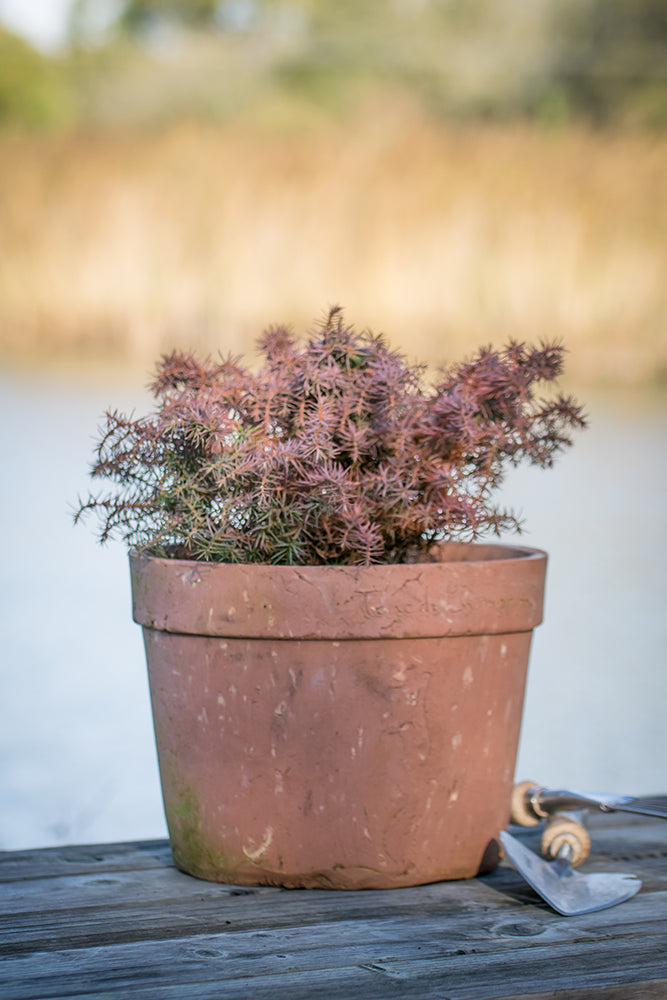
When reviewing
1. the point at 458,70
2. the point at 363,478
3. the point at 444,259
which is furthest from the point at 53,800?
the point at 458,70

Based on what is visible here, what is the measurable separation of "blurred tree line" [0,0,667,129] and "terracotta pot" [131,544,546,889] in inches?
90.9

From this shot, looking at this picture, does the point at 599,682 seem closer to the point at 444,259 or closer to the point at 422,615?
the point at 444,259

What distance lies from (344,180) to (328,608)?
7.74 feet

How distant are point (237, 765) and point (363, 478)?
361mm

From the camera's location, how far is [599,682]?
2.95 meters

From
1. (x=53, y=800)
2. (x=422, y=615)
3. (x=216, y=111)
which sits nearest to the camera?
(x=422, y=615)

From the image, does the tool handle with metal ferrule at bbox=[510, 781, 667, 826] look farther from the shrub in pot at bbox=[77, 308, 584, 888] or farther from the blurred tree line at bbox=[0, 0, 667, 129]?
the blurred tree line at bbox=[0, 0, 667, 129]

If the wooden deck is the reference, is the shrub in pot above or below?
above

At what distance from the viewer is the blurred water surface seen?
2.52 meters

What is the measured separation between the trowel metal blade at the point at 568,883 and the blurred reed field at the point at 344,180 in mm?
2059

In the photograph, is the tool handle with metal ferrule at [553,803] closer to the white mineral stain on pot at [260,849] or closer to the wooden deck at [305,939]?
the wooden deck at [305,939]

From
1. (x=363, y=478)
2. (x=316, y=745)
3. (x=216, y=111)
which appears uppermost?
(x=216, y=111)

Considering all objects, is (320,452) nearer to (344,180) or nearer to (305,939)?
(305,939)

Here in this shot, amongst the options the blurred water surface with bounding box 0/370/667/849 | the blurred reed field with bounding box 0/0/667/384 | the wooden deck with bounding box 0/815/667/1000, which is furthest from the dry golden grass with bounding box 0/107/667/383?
the wooden deck with bounding box 0/815/667/1000
